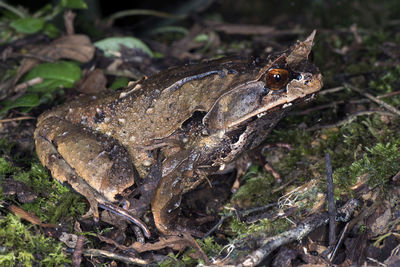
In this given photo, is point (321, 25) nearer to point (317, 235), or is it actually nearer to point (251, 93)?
point (251, 93)

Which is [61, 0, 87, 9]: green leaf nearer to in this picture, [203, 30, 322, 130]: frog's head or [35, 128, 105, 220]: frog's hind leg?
[35, 128, 105, 220]: frog's hind leg

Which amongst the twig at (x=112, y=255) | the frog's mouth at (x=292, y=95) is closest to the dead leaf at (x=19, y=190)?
the twig at (x=112, y=255)

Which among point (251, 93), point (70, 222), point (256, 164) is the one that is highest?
point (251, 93)

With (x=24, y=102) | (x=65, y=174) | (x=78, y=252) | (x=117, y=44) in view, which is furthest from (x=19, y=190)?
(x=117, y=44)

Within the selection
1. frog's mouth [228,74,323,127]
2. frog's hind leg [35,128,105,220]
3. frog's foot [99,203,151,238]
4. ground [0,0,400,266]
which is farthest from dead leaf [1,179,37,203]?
frog's mouth [228,74,323,127]

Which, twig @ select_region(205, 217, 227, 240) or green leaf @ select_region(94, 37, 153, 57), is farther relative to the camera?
green leaf @ select_region(94, 37, 153, 57)

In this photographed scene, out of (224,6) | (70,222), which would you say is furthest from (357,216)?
(224,6)
